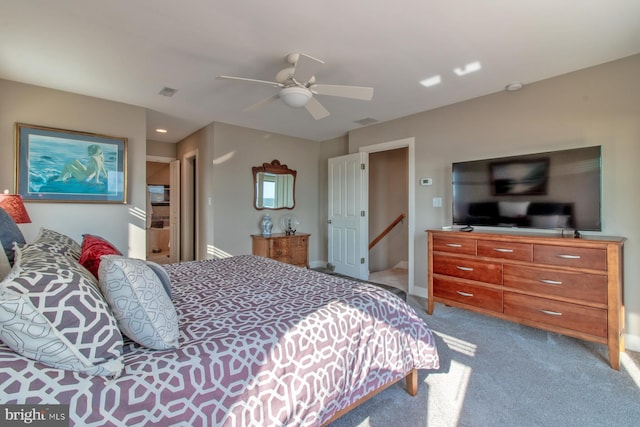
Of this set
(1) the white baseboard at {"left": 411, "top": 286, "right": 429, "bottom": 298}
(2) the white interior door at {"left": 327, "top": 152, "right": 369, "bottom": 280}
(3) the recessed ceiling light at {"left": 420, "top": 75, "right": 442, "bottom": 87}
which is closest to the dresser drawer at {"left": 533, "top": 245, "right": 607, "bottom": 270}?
(1) the white baseboard at {"left": 411, "top": 286, "right": 429, "bottom": 298}

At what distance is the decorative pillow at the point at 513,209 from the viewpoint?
279 cm

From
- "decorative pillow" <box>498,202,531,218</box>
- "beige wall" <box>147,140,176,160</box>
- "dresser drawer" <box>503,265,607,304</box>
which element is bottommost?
"dresser drawer" <box>503,265,607,304</box>

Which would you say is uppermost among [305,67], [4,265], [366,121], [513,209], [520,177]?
Result: [366,121]

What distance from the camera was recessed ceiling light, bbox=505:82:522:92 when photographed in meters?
2.92

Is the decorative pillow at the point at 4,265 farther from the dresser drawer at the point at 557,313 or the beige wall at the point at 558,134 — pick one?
the beige wall at the point at 558,134

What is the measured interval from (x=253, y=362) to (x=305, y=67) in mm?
1929

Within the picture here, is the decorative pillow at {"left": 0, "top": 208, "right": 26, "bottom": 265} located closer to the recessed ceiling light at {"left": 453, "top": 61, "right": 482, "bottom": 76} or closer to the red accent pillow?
the red accent pillow

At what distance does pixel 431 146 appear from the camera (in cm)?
373

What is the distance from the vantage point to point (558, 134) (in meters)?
2.80

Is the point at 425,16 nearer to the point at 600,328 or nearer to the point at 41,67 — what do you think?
the point at 600,328

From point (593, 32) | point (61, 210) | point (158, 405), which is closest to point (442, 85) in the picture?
point (593, 32)

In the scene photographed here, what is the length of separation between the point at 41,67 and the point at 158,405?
10.6 feet

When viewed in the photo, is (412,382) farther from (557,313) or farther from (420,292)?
(420,292)

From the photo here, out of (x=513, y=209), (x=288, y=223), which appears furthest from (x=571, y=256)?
(x=288, y=223)
